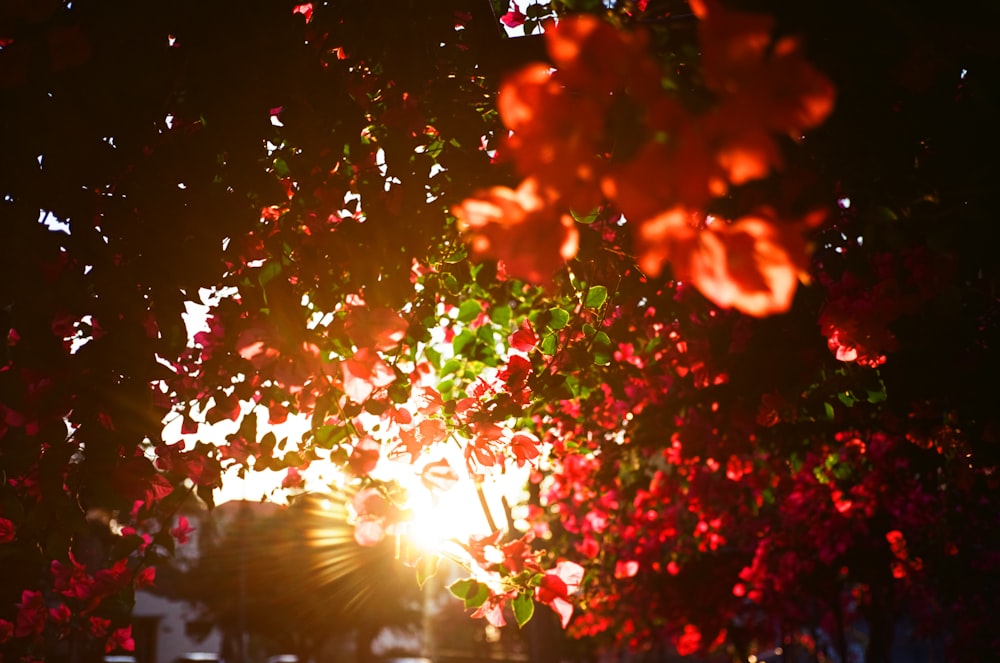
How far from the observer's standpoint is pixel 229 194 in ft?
10.2

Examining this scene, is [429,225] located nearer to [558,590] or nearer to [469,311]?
[469,311]

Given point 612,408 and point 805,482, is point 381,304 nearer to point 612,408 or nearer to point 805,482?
point 612,408

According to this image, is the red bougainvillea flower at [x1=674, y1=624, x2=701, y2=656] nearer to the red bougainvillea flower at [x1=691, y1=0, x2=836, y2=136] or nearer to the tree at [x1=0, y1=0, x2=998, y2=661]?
the tree at [x1=0, y1=0, x2=998, y2=661]

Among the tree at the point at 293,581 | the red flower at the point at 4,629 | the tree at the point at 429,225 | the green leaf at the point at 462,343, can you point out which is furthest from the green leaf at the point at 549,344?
the tree at the point at 293,581

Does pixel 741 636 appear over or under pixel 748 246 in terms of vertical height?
under

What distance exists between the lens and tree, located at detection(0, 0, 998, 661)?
1057 millimetres

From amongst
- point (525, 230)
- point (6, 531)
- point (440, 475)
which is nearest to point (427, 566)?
point (440, 475)

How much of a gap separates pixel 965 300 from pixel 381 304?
12.0 ft

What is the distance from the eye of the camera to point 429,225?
333 cm

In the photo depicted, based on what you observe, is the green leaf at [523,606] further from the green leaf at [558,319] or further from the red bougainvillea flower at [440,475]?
the green leaf at [558,319]

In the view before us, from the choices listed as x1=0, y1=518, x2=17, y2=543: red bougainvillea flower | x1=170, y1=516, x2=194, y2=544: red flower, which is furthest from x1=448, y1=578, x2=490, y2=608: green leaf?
x1=170, y1=516, x2=194, y2=544: red flower

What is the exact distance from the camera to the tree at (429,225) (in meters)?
1.06

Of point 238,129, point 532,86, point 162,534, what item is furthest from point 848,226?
point 162,534

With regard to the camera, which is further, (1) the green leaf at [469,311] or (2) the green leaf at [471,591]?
(1) the green leaf at [469,311]
